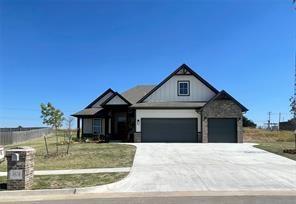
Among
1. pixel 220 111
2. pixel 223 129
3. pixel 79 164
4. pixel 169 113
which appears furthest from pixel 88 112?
pixel 79 164

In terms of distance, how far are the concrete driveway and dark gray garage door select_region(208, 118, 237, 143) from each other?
10.1 meters

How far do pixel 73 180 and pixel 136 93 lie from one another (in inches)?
1081

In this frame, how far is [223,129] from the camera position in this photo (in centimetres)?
3444

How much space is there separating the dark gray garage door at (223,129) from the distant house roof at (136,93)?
765 centimetres

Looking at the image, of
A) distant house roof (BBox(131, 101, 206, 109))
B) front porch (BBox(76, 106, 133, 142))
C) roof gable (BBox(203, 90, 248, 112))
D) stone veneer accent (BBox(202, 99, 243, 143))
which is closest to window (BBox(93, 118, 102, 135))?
front porch (BBox(76, 106, 133, 142))

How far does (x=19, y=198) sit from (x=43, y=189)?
3.22ft

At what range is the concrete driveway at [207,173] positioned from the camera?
14.0 metres

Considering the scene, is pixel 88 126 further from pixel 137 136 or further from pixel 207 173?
pixel 207 173

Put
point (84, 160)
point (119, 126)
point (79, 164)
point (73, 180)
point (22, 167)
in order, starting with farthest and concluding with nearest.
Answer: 1. point (119, 126)
2. point (84, 160)
3. point (79, 164)
4. point (73, 180)
5. point (22, 167)

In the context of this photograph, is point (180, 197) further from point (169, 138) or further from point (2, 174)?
point (169, 138)

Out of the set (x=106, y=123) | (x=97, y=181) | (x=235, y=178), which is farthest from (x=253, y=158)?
(x=106, y=123)

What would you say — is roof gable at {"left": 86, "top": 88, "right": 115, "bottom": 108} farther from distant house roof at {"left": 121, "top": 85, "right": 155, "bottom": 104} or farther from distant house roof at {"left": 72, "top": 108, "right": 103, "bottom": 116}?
distant house roof at {"left": 121, "top": 85, "right": 155, "bottom": 104}

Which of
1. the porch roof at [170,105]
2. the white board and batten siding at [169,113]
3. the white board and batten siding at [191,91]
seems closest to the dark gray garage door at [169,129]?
the white board and batten siding at [169,113]

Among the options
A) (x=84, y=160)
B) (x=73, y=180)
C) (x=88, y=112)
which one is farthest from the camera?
(x=88, y=112)
